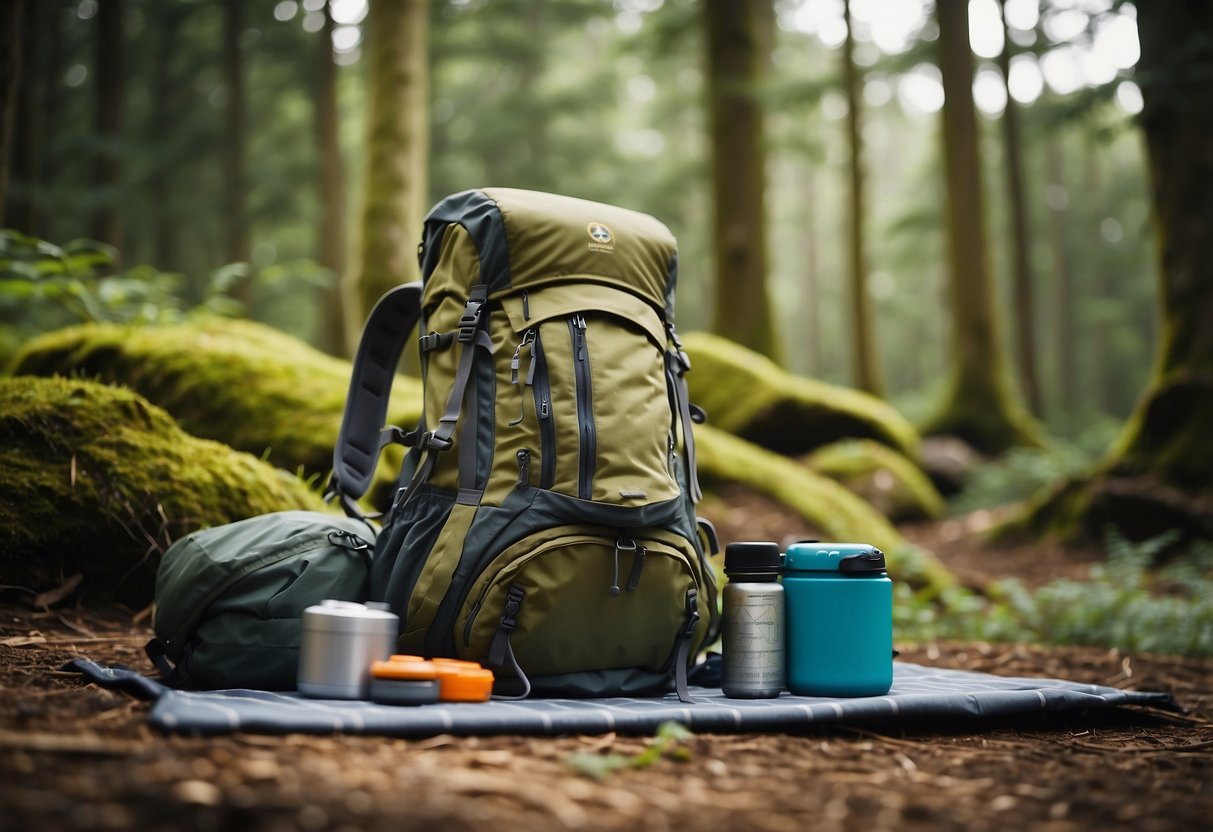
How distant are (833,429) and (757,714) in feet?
23.7

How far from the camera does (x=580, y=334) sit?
9.53ft

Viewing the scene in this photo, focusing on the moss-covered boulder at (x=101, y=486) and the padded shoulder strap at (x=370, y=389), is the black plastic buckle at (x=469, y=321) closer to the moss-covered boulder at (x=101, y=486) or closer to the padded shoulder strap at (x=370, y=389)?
the padded shoulder strap at (x=370, y=389)

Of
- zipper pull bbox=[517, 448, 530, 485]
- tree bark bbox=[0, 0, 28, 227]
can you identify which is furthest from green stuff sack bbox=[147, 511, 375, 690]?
tree bark bbox=[0, 0, 28, 227]

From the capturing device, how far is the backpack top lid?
2.95 m

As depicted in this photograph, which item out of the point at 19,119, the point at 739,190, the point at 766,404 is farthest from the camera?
the point at 19,119

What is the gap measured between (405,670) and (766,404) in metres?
6.92

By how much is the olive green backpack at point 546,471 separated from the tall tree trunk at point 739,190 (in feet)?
25.4

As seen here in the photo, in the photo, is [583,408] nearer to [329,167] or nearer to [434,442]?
[434,442]

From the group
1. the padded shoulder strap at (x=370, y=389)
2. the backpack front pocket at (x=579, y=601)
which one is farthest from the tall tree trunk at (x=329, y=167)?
the backpack front pocket at (x=579, y=601)

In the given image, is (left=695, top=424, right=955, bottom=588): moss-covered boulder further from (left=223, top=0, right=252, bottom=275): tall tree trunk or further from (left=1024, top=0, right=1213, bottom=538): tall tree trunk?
(left=223, top=0, right=252, bottom=275): tall tree trunk

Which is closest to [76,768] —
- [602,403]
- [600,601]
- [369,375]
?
[600,601]

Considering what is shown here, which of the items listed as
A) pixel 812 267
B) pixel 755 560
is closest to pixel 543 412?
pixel 755 560

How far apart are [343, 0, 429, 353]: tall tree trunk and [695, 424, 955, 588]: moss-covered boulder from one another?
99.1 inches

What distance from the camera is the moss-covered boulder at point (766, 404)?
8945 millimetres
